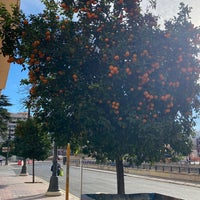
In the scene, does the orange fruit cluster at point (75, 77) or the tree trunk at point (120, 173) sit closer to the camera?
the orange fruit cluster at point (75, 77)

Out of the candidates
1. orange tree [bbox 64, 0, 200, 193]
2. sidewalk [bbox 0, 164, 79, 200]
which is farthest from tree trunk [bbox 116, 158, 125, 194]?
sidewalk [bbox 0, 164, 79, 200]

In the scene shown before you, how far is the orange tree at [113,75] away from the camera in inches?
234

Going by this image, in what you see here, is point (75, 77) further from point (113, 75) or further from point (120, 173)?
point (120, 173)

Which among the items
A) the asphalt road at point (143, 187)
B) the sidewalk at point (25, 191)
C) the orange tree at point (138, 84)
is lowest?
the asphalt road at point (143, 187)

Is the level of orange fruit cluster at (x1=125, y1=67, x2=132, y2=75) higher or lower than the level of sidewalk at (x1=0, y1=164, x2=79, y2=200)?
higher

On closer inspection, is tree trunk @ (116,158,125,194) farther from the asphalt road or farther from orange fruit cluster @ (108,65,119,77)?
the asphalt road

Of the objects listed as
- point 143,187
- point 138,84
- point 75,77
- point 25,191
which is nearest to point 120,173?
point 138,84

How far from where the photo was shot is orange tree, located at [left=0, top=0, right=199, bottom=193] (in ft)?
19.5

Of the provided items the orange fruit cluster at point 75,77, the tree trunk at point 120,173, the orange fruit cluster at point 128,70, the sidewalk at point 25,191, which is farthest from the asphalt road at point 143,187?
the orange fruit cluster at point 128,70

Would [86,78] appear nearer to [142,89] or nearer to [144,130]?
[142,89]

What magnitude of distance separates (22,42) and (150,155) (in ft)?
10.7

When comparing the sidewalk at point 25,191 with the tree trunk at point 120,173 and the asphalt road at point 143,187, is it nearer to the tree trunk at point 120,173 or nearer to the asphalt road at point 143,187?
the asphalt road at point 143,187

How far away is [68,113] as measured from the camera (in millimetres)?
6336

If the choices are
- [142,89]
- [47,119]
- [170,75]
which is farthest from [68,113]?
[170,75]
